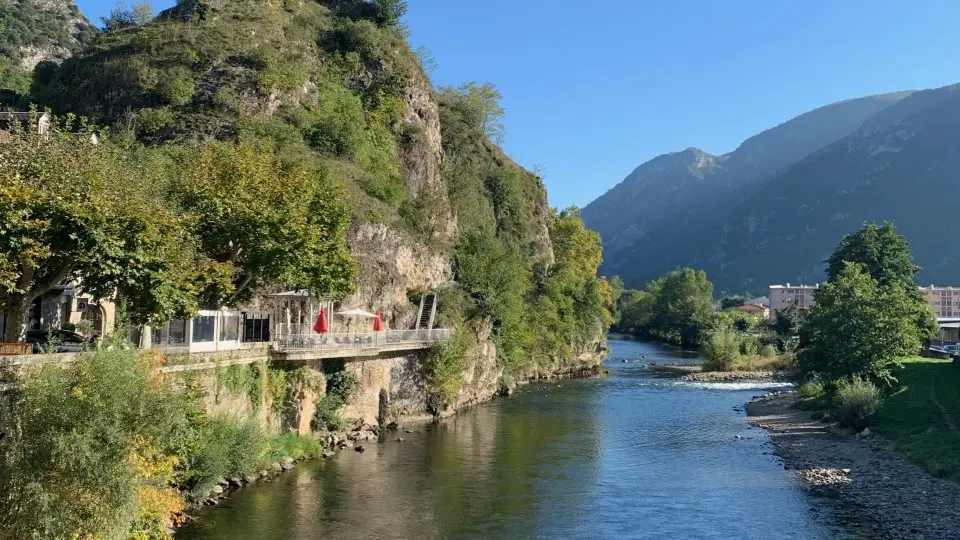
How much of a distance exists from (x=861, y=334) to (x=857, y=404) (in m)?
9.17

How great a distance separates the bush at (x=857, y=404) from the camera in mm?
48062

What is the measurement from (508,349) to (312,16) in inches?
1620

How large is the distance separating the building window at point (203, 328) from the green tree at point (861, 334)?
1763 inches

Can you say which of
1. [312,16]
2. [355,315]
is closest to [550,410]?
[355,315]

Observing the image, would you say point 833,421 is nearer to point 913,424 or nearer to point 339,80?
point 913,424

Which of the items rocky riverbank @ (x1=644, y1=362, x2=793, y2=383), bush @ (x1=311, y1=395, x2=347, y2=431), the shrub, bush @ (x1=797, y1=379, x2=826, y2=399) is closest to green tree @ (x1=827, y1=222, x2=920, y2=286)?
rocky riverbank @ (x1=644, y1=362, x2=793, y2=383)

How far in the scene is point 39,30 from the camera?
11644 cm

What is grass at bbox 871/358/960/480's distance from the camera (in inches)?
1487

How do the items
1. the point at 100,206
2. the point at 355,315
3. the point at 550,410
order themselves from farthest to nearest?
the point at 550,410, the point at 355,315, the point at 100,206

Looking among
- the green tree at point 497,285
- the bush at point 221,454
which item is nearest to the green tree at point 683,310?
the green tree at point 497,285

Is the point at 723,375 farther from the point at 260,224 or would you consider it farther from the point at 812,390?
the point at 260,224

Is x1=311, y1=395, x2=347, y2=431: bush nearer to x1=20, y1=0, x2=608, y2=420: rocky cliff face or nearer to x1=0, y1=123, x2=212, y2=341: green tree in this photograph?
x1=20, y1=0, x2=608, y2=420: rocky cliff face

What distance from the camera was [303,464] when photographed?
36.8 meters

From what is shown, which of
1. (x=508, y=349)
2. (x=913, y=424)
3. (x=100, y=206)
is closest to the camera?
(x=100, y=206)
